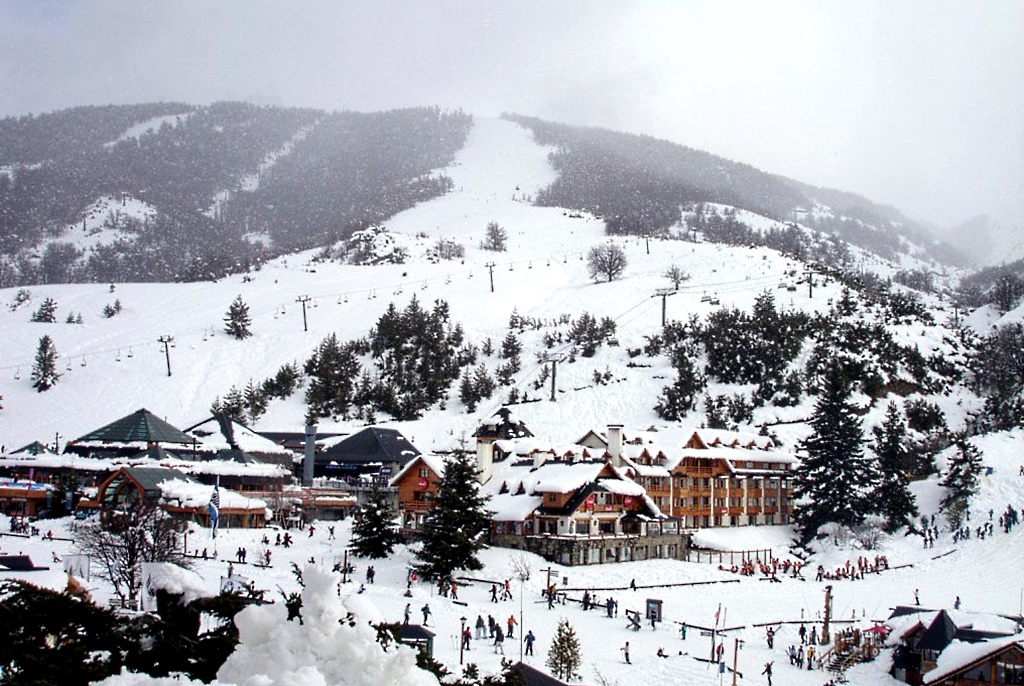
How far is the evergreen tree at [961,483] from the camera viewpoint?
51500 millimetres

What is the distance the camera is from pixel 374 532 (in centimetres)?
4391

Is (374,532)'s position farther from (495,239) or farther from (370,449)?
(495,239)

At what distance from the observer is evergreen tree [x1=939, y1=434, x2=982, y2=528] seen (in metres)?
51.5

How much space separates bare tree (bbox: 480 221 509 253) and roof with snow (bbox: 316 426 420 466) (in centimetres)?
7583

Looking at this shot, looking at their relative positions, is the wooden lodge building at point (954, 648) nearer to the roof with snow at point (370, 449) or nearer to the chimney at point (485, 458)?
the chimney at point (485, 458)

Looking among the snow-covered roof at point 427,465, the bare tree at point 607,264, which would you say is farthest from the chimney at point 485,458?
the bare tree at point 607,264

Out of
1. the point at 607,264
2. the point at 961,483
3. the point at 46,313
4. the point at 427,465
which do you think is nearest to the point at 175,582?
the point at 427,465

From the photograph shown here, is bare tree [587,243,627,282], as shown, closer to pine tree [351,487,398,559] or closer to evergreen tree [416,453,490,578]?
evergreen tree [416,453,490,578]

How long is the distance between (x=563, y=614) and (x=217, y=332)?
74817 millimetres

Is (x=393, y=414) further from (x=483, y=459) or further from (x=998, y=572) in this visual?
(x=998, y=572)

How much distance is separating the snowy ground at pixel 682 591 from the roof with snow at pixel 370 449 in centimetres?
1414

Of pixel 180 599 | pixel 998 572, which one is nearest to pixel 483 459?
pixel 998 572

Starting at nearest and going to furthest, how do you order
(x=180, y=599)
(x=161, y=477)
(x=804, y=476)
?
(x=180, y=599)
(x=161, y=477)
(x=804, y=476)

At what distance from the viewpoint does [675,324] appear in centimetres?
8850
